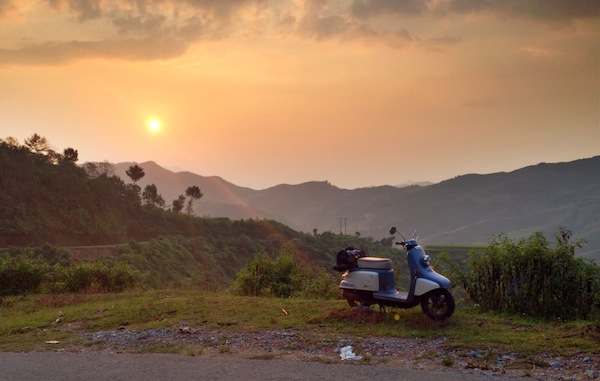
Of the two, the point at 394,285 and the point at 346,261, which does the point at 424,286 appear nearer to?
the point at 394,285

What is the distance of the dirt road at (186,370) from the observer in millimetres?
6738

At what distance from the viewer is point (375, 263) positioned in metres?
10.6

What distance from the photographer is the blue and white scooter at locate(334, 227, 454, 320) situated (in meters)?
9.54

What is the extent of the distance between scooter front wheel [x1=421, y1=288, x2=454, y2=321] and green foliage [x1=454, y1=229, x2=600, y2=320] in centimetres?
189

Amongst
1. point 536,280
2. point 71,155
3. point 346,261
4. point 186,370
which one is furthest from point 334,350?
point 71,155

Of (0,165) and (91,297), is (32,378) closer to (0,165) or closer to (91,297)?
(91,297)

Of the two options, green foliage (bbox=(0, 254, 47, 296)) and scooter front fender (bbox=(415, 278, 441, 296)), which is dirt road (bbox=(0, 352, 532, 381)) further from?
green foliage (bbox=(0, 254, 47, 296))

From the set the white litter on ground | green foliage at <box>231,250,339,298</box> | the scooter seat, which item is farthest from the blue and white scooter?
green foliage at <box>231,250,339,298</box>

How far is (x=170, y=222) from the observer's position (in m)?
98.8

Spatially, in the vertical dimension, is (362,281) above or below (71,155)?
below

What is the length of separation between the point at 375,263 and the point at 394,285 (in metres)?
0.60

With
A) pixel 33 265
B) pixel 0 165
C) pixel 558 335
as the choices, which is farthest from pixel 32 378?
pixel 0 165

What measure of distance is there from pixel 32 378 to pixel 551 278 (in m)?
9.60

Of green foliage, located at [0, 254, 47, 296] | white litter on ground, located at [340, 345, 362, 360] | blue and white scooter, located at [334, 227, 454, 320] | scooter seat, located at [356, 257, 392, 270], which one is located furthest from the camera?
green foliage, located at [0, 254, 47, 296]
